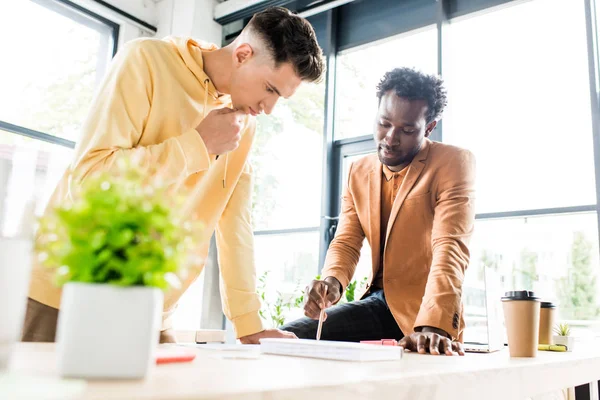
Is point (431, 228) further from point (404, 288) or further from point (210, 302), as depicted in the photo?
point (210, 302)

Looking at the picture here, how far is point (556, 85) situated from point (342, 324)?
91.2 inches

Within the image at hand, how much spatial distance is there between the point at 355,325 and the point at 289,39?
3.34 ft

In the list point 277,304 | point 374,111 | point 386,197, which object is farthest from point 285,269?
point 386,197

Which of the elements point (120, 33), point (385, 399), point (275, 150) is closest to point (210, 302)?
point (275, 150)

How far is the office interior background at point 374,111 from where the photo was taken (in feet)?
10.5

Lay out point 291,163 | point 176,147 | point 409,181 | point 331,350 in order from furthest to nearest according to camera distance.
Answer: point 291,163 < point 409,181 < point 176,147 < point 331,350

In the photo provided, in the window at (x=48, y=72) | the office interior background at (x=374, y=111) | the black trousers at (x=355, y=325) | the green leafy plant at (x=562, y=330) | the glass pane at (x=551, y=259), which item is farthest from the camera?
the window at (x=48, y=72)

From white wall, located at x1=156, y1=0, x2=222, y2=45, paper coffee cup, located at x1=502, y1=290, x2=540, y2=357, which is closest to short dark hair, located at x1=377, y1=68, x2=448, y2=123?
paper coffee cup, located at x1=502, y1=290, x2=540, y2=357

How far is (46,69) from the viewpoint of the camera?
13.6 ft

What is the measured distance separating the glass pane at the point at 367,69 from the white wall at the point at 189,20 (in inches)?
47.2

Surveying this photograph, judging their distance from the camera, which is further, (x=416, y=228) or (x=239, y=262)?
(x=416, y=228)

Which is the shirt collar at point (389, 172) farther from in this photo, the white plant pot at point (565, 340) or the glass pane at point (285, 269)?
the glass pane at point (285, 269)

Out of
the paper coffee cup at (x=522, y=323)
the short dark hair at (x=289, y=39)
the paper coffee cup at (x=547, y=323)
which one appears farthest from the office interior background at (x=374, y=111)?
the short dark hair at (x=289, y=39)

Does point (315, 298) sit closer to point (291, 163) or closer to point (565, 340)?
point (565, 340)
